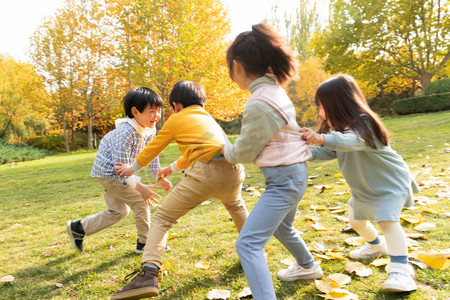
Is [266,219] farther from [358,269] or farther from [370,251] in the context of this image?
[370,251]

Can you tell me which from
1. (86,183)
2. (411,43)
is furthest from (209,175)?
(411,43)

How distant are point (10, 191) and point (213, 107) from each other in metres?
10.0

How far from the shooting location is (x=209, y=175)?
6.46ft

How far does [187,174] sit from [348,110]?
1.11 meters

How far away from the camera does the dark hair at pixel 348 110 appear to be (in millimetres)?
1912

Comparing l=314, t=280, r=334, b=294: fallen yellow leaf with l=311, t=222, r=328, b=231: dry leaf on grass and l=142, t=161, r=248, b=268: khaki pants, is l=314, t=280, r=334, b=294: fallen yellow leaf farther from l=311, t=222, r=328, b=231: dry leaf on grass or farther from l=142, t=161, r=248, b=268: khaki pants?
l=311, t=222, r=328, b=231: dry leaf on grass

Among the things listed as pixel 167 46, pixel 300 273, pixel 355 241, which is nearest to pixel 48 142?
Answer: pixel 167 46

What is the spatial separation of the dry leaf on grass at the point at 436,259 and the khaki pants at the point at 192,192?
129cm

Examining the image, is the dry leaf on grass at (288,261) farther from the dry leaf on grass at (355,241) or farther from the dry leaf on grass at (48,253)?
the dry leaf on grass at (48,253)

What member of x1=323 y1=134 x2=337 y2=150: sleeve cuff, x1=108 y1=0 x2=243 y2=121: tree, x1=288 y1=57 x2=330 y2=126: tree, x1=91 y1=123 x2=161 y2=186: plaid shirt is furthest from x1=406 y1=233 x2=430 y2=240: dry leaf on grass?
x1=288 y1=57 x2=330 y2=126: tree

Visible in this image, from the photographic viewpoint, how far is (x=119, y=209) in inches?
114

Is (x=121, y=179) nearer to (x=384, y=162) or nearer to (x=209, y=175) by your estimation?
(x=209, y=175)

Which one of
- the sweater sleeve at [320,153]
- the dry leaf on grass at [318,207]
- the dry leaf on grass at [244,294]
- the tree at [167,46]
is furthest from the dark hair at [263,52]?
the tree at [167,46]

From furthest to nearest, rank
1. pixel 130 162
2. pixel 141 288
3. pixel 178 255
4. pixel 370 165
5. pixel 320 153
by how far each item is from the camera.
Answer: pixel 130 162 → pixel 178 255 → pixel 320 153 → pixel 370 165 → pixel 141 288
